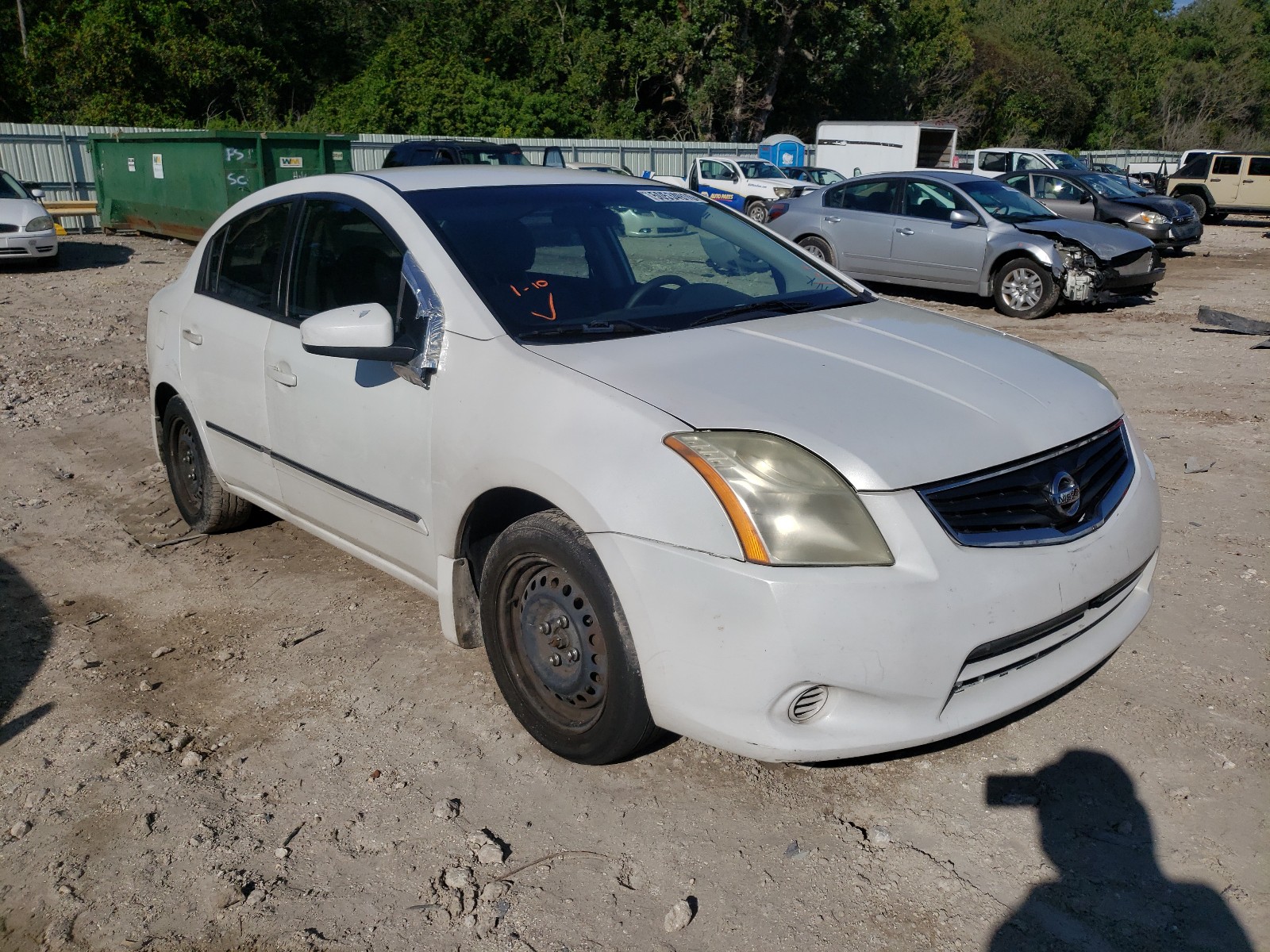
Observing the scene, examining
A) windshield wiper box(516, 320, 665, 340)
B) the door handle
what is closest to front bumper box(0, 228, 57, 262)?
the door handle

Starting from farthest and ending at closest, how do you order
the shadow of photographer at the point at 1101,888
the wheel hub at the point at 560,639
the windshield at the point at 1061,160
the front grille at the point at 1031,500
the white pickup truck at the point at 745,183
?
the windshield at the point at 1061,160, the white pickup truck at the point at 745,183, the wheel hub at the point at 560,639, the front grille at the point at 1031,500, the shadow of photographer at the point at 1101,888

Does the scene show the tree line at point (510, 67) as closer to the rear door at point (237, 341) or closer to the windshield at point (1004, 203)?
the windshield at point (1004, 203)

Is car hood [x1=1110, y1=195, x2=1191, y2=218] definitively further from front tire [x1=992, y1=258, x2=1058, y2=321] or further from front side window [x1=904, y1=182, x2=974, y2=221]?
front tire [x1=992, y1=258, x2=1058, y2=321]

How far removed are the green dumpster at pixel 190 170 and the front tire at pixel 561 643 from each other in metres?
14.5

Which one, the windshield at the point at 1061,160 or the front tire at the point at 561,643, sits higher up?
the windshield at the point at 1061,160

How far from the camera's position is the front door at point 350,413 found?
11.5 feet

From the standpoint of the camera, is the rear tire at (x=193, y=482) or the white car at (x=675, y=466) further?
the rear tire at (x=193, y=482)

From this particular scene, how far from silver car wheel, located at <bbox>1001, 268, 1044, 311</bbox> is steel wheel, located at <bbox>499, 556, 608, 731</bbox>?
10700mm

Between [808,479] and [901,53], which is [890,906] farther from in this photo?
[901,53]

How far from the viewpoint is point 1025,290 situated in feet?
40.9

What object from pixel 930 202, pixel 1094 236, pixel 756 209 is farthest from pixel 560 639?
pixel 756 209

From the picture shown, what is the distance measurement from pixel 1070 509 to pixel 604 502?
4.09 ft

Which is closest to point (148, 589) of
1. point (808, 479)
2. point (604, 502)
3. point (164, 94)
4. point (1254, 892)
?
point (604, 502)

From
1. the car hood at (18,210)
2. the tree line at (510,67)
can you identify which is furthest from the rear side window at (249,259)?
the tree line at (510,67)
